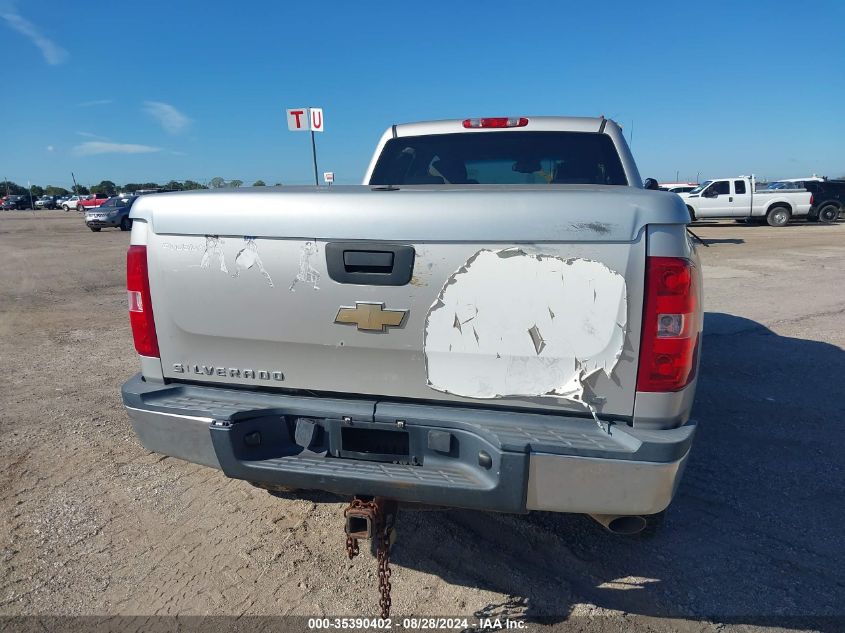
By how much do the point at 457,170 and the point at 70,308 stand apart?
7194 mm

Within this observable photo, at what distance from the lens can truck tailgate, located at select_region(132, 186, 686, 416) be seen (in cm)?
201

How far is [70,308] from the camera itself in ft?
28.0

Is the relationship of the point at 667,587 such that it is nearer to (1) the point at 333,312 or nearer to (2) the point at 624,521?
(2) the point at 624,521

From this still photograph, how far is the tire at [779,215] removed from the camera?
22625 millimetres

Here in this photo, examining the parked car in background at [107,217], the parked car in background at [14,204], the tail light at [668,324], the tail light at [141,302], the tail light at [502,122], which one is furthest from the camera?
the parked car in background at [14,204]

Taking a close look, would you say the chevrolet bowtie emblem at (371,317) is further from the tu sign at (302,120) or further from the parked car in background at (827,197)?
the parked car in background at (827,197)

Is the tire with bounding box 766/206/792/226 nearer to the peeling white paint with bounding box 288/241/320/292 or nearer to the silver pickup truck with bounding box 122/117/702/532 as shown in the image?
the silver pickup truck with bounding box 122/117/702/532

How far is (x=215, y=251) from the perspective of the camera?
2301mm

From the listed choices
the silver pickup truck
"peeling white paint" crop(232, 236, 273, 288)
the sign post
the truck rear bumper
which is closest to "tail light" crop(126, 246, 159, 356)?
the silver pickup truck

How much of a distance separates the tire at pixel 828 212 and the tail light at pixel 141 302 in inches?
1116

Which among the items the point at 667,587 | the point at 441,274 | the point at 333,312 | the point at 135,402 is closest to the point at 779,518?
the point at 667,587

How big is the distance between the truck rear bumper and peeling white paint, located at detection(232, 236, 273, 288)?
0.53m

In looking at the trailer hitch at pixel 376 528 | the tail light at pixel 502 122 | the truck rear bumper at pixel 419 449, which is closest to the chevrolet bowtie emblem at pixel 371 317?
the truck rear bumper at pixel 419 449

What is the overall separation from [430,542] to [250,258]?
170 cm
